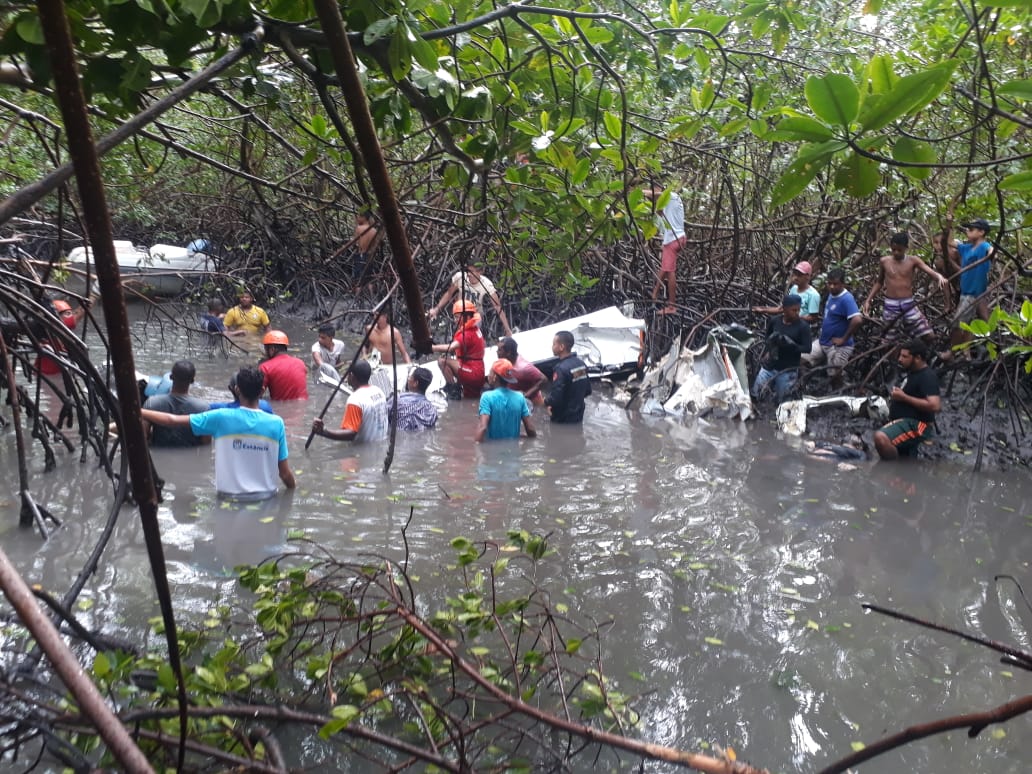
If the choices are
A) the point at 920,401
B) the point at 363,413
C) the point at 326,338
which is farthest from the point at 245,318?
the point at 920,401

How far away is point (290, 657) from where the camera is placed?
3.79 meters

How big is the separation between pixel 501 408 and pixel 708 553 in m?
3.11

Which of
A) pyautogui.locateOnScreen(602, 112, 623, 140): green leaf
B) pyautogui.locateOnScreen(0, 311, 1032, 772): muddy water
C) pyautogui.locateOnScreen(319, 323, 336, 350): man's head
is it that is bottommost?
pyautogui.locateOnScreen(0, 311, 1032, 772): muddy water

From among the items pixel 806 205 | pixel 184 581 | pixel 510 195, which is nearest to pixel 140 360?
pixel 184 581

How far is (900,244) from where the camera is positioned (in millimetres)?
8891

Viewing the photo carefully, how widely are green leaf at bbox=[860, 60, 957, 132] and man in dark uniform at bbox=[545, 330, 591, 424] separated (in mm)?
8028

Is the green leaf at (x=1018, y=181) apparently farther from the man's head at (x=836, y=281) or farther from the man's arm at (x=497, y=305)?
the man's head at (x=836, y=281)

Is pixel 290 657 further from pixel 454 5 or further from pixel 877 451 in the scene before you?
pixel 877 451

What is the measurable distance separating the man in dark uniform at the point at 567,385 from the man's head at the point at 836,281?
2978mm

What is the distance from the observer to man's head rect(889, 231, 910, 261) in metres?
8.85

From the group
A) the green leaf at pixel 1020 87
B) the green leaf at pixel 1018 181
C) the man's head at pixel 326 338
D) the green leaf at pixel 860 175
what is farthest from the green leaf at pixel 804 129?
the man's head at pixel 326 338

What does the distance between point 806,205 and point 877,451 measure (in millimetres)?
3997

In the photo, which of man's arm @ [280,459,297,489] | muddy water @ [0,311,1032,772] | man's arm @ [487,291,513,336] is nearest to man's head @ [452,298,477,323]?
man's arm @ [487,291,513,336]

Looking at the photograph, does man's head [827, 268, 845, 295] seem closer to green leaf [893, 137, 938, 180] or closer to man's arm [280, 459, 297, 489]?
man's arm [280, 459, 297, 489]
